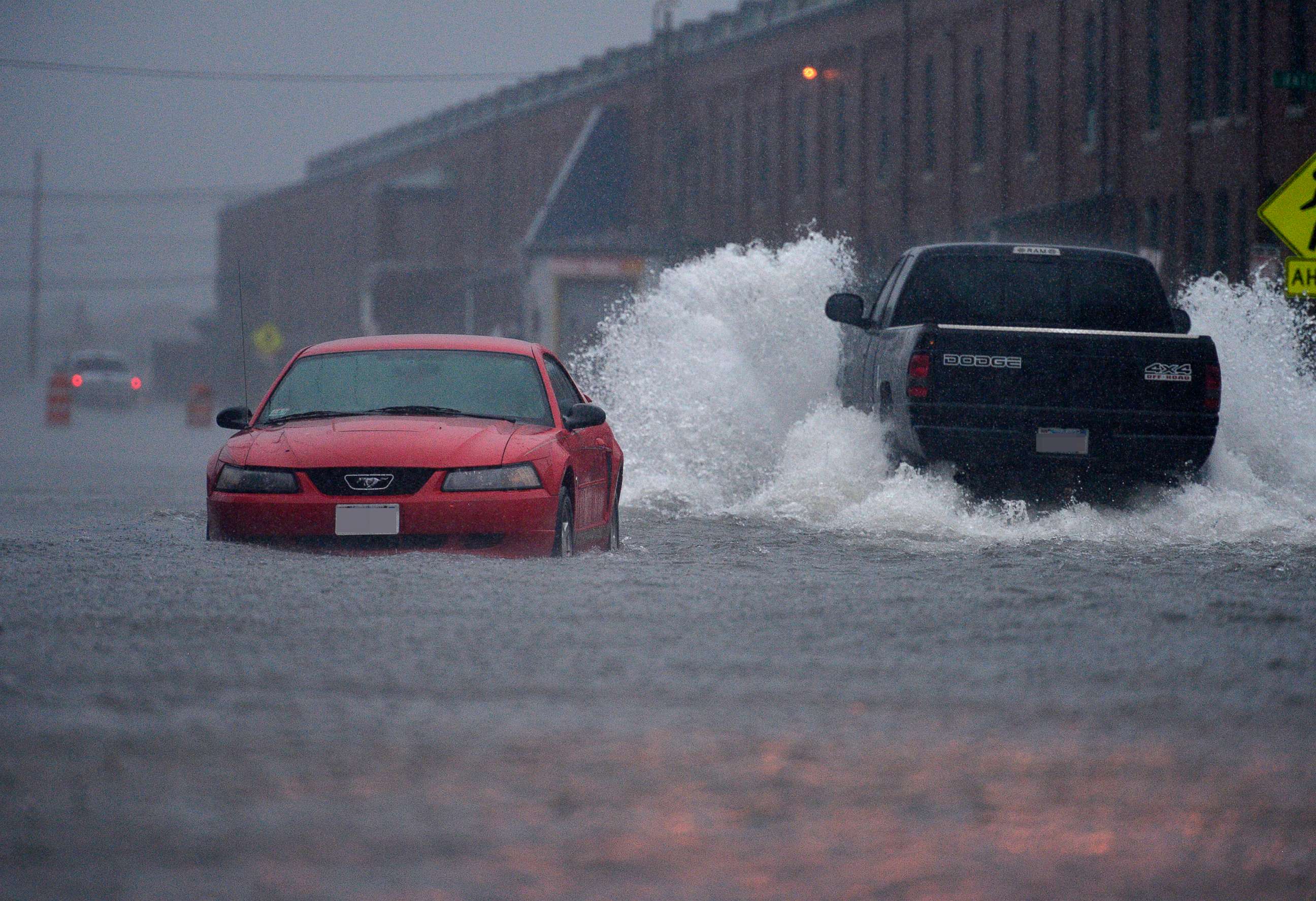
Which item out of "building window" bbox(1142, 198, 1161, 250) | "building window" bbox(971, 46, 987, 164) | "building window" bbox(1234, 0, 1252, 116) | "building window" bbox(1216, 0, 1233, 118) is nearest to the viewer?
"building window" bbox(1234, 0, 1252, 116)

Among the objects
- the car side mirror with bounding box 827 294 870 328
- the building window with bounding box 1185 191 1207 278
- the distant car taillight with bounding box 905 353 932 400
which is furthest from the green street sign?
the building window with bounding box 1185 191 1207 278

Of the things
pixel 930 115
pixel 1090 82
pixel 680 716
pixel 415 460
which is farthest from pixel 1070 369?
pixel 930 115

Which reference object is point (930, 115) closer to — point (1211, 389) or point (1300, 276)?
point (1300, 276)

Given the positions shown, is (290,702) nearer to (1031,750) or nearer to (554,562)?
(1031,750)

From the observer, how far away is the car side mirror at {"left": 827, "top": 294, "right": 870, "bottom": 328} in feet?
49.5

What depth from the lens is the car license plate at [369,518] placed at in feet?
32.0

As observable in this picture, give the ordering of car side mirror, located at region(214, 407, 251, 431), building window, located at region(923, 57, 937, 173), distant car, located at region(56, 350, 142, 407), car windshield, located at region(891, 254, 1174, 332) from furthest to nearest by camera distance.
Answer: distant car, located at region(56, 350, 142, 407)
building window, located at region(923, 57, 937, 173)
car windshield, located at region(891, 254, 1174, 332)
car side mirror, located at region(214, 407, 251, 431)

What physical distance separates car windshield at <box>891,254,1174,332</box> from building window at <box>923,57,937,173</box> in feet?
100

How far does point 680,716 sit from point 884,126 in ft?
136

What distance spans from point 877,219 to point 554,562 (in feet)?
126

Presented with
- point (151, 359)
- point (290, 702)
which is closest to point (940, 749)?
point (290, 702)

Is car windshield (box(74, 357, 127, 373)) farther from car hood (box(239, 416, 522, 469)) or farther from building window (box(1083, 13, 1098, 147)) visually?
car hood (box(239, 416, 522, 469))

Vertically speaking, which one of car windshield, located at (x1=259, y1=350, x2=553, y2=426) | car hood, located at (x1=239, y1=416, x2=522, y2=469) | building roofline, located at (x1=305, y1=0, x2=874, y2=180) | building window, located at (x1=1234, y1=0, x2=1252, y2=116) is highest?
building roofline, located at (x1=305, y1=0, x2=874, y2=180)

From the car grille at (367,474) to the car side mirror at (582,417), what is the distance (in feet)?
4.05
